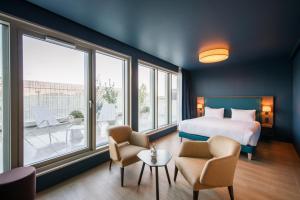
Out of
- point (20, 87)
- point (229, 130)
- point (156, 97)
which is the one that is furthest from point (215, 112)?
point (20, 87)

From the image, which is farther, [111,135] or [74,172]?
[111,135]

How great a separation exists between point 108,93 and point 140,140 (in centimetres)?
126

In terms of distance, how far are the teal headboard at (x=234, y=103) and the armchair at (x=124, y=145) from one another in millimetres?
3679

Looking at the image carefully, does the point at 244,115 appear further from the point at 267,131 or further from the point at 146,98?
the point at 146,98

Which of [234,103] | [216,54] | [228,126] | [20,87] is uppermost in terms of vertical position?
[216,54]

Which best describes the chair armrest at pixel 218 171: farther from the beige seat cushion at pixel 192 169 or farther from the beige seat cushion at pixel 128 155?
the beige seat cushion at pixel 128 155

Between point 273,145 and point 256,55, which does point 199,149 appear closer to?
point 273,145

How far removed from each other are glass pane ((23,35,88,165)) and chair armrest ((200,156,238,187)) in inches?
84.8

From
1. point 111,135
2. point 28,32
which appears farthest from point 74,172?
point 28,32

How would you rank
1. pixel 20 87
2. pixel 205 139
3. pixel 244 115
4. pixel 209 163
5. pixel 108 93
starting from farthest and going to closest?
pixel 244 115, pixel 205 139, pixel 108 93, pixel 20 87, pixel 209 163

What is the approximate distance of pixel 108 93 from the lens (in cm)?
311

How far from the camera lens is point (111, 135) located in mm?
2557

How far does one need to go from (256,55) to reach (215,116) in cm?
209

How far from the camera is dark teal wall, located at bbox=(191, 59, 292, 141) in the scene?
162 inches
